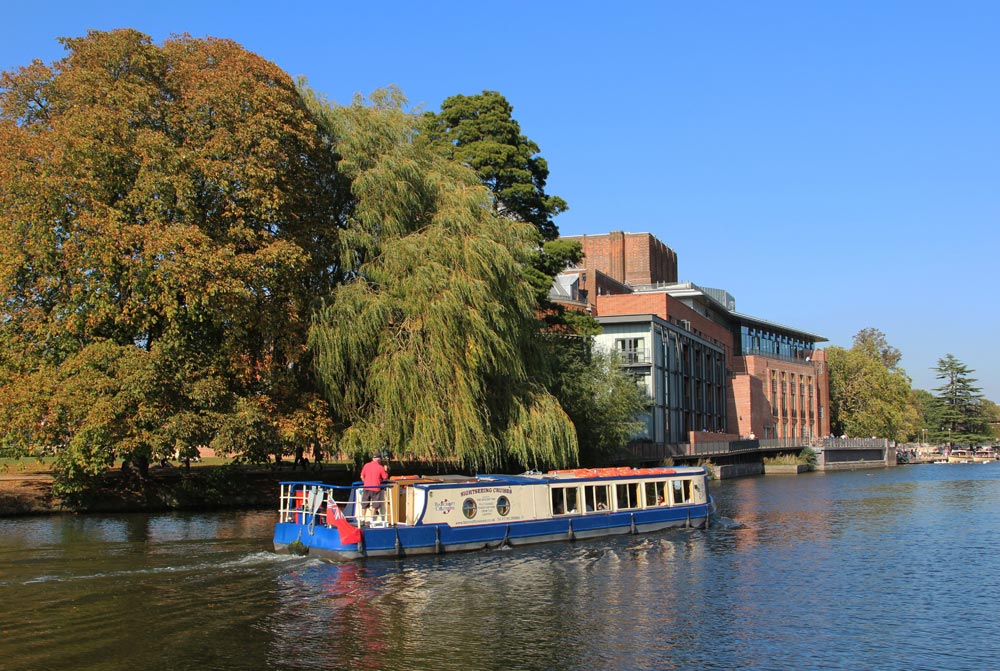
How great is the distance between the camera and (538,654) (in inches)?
669

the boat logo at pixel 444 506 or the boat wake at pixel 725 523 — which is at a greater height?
the boat logo at pixel 444 506

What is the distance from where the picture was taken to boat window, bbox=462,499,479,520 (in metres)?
28.8

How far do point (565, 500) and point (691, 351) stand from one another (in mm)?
66147

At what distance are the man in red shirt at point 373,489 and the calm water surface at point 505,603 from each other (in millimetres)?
1998

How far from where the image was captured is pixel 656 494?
35.6 metres

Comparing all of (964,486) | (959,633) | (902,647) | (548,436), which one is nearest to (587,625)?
(902,647)

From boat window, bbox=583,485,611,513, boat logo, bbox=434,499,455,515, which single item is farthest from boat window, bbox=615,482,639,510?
boat logo, bbox=434,499,455,515

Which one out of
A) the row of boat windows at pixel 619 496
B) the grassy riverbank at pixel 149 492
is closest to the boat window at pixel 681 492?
the row of boat windows at pixel 619 496

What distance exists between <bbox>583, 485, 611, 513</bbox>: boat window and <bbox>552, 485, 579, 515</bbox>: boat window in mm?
421

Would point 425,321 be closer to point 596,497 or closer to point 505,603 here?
point 596,497

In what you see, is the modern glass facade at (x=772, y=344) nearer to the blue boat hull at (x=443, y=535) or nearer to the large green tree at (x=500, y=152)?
the large green tree at (x=500, y=152)

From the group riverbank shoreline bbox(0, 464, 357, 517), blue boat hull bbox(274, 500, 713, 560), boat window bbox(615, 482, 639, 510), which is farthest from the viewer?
riverbank shoreline bbox(0, 464, 357, 517)

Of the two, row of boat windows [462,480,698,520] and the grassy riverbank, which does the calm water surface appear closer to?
row of boat windows [462,480,698,520]

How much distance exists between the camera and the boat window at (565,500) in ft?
103
